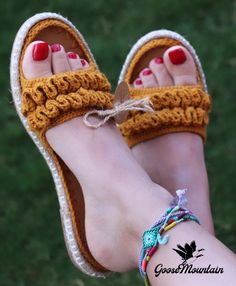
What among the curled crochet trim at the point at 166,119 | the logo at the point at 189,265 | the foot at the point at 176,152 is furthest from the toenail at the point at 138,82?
the logo at the point at 189,265

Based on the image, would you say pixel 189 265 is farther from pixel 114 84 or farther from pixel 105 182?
pixel 114 84

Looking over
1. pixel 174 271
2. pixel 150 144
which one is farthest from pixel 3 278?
pixel 174 271

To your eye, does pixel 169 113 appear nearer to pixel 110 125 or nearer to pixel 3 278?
pixel 110 125

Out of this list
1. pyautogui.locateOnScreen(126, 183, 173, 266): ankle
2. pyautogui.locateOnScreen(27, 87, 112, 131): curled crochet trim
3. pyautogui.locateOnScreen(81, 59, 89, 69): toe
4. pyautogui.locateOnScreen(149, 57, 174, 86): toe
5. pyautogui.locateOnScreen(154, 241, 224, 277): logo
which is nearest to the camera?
pyautogui.locateOnScreen(154, 241, 224, 277): logo

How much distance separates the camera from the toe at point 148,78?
158 centimetres

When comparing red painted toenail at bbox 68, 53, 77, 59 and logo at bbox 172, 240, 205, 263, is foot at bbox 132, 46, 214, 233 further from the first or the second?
logo at bbox 172, 240, 205, 263

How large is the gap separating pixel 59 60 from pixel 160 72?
28 centimetres

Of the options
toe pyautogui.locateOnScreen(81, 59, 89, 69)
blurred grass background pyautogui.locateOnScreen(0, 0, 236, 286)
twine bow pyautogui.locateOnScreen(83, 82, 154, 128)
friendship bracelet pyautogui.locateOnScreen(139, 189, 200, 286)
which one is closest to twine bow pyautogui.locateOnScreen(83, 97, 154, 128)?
twine bow pyautogui.locateOnScreen(83, 82, 154, 128)

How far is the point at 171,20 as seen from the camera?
197 centimetres

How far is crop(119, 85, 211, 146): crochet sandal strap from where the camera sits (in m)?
1.50

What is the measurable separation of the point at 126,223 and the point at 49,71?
381mm

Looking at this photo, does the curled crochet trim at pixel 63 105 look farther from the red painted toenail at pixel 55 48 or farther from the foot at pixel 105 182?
the red painted toenail at pixel 55 48

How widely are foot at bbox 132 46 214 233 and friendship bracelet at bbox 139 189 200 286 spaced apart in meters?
0.27

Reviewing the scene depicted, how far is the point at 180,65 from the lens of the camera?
1560mm
